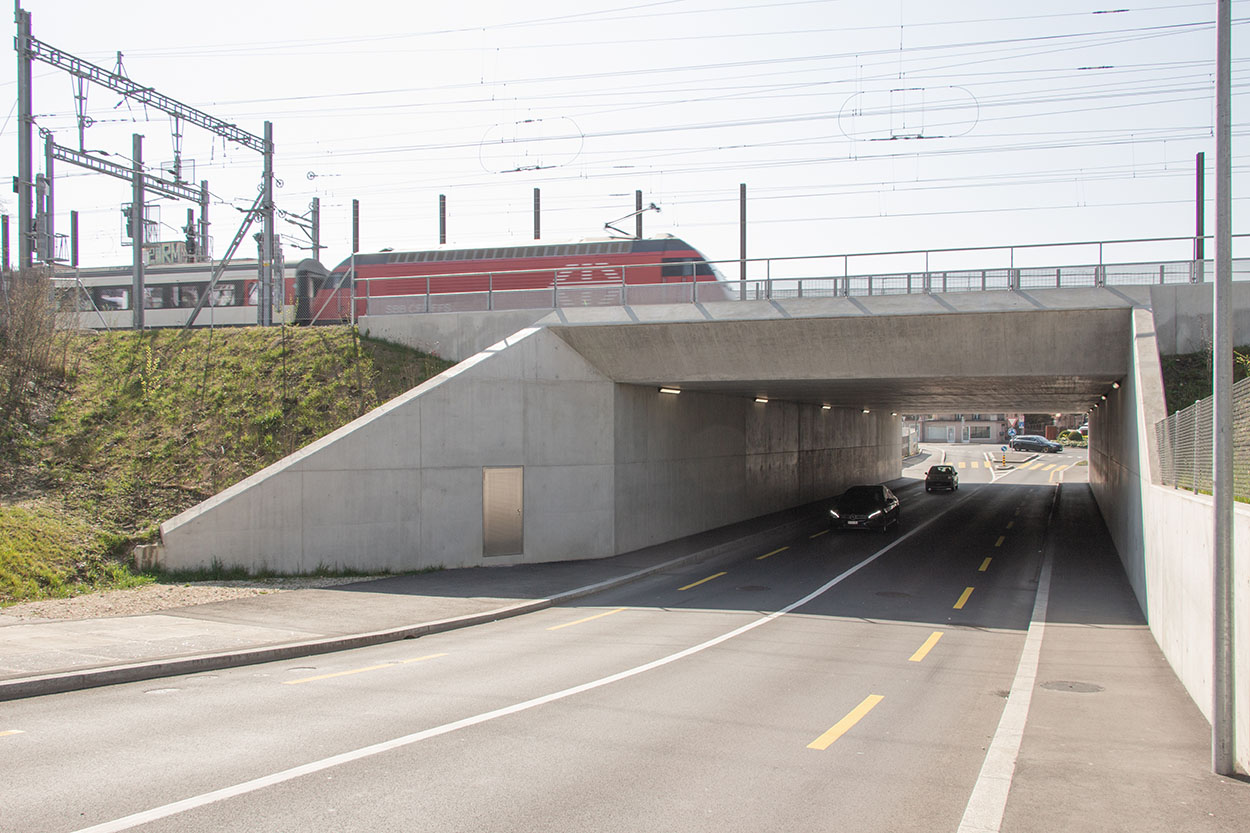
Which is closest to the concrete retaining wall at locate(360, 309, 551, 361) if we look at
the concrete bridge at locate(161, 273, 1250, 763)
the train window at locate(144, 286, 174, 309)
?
the concrete bridge at locate(161, 273, 1250, 763)

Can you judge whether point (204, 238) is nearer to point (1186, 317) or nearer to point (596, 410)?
point (596, 410)

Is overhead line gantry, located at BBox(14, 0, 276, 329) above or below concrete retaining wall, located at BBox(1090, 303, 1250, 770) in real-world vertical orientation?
above

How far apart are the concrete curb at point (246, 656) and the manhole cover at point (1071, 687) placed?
905 centimetres

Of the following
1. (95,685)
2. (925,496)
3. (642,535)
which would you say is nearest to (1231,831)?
(95,685)

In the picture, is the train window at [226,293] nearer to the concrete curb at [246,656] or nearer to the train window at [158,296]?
the train window at [158,296]

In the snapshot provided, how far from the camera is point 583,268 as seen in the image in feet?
85.0

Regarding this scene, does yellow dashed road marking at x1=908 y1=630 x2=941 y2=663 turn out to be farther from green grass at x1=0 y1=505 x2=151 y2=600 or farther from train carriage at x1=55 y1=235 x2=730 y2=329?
green grass at x1=0 y1=505 x2=151 y2=600

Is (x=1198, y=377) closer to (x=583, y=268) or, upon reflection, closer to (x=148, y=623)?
(x=583, y=268)

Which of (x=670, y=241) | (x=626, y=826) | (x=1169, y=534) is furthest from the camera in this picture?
(x=670, y=241)

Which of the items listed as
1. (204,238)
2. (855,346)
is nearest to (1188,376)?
(855,346)

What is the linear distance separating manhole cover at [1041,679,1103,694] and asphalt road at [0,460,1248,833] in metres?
0.54

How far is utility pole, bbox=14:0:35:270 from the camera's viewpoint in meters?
21.4

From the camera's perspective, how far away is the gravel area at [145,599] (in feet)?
44.1

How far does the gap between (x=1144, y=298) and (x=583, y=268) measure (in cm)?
1455
